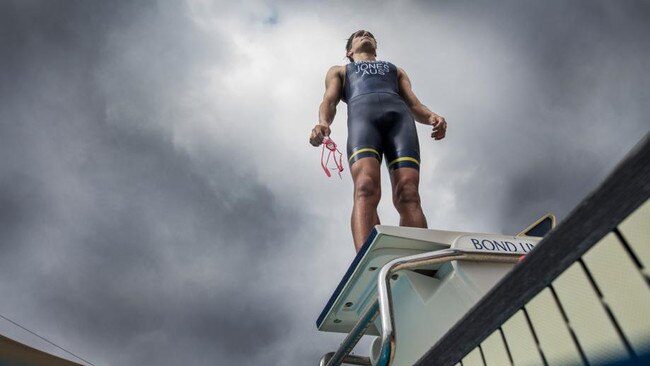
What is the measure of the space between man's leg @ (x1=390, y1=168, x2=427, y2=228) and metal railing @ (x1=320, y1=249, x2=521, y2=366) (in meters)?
1.15

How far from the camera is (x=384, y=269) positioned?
1831 millimetres

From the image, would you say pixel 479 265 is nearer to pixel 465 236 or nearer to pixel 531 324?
pixel 465 236

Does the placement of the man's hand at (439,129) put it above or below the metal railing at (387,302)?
above

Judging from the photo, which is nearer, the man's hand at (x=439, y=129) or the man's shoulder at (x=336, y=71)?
the man's hand at (x=439, y=129)

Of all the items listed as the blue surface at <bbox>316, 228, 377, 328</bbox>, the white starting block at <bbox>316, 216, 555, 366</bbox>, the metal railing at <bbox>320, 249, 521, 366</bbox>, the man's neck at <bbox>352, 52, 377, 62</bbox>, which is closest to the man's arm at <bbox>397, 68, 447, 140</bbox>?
the man's neck at <bbox>352, 52, 377, 62</bbox>

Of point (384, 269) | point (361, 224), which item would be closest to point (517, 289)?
point (384, 269)

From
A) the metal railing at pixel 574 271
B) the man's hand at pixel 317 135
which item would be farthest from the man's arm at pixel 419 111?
the metal railing at pixel 574 271

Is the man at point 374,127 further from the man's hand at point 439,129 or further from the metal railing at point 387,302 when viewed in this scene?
the metal railing at point 387,302

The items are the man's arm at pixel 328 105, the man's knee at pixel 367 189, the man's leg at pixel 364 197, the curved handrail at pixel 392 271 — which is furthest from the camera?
the man's arm at pixel 328 105

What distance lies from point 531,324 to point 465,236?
1377 millimetres

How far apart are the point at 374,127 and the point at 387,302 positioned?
2424mm

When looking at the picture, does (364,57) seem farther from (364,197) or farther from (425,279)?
(425,279)

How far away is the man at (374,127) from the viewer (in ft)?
11.4

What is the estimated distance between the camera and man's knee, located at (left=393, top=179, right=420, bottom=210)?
354 cm
